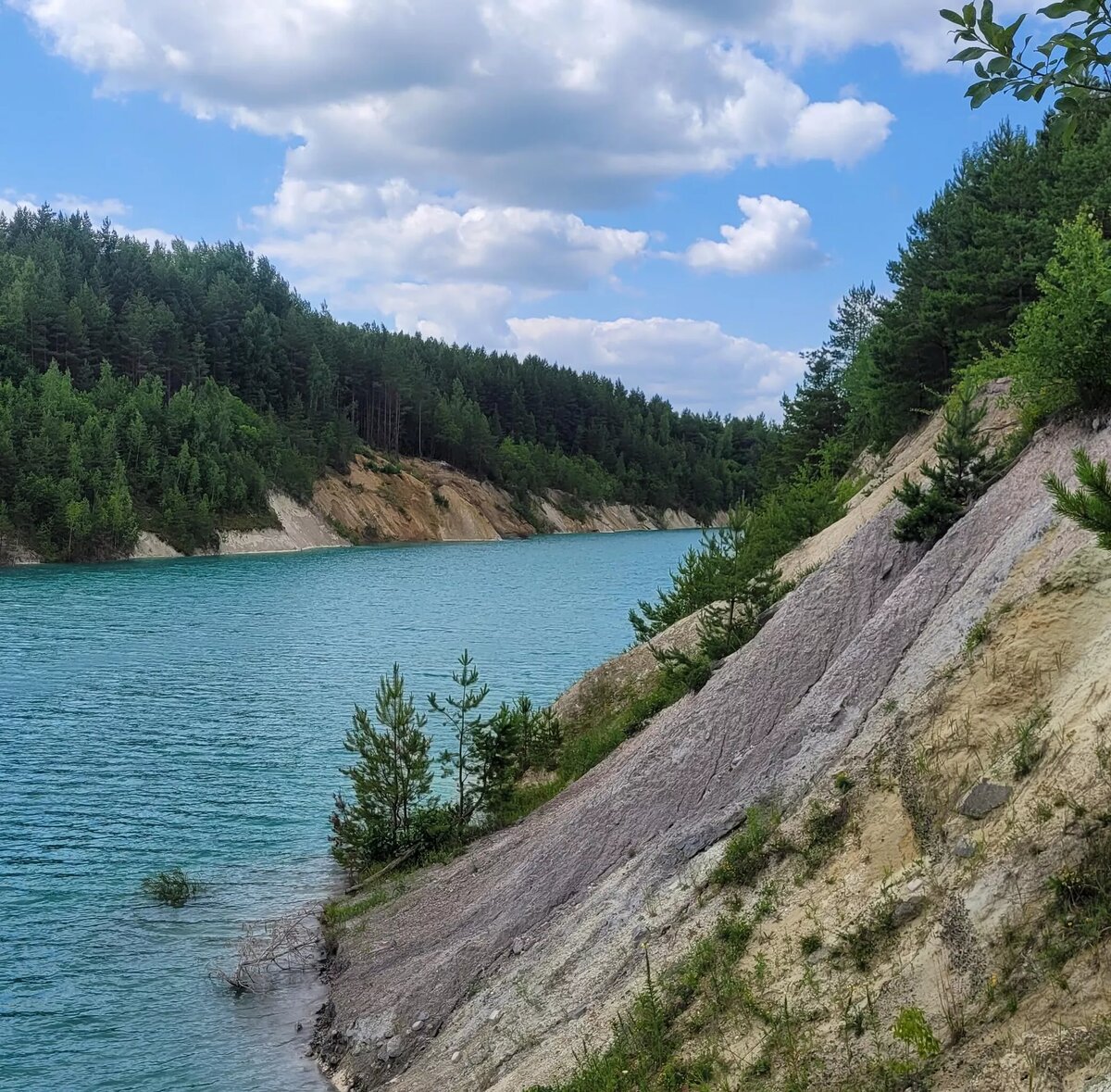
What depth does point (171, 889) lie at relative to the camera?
21.2m

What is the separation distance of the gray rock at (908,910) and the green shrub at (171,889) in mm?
15890

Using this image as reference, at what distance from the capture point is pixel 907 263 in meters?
53.4

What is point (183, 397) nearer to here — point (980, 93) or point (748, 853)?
point (748, 853)

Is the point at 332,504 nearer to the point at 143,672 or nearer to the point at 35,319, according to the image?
the point at 35,319

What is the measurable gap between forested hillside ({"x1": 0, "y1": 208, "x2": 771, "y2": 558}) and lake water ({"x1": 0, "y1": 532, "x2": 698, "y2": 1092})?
3202 cm

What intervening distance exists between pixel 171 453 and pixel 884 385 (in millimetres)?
92753

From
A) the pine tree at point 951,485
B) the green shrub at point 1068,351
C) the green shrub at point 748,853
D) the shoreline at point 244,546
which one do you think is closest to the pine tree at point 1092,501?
the green shrub at point 748,853

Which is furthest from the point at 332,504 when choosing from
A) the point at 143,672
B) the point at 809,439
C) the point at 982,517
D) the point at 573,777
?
the point at 982,517

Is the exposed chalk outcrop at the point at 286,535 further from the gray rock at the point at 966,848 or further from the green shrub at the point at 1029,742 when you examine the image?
the gray rock at the point at 966,848

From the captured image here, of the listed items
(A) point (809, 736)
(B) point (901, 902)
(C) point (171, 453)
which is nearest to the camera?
(B) point (901, 902)

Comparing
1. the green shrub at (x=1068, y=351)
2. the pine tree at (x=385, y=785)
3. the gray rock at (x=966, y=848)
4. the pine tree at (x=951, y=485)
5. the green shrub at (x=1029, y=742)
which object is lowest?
the pine tree at (x=385, y=785)

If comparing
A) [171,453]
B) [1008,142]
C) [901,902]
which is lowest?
[901,902]

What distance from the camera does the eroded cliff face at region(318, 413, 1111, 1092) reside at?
830 cm

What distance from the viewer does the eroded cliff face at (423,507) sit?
14000 cm
